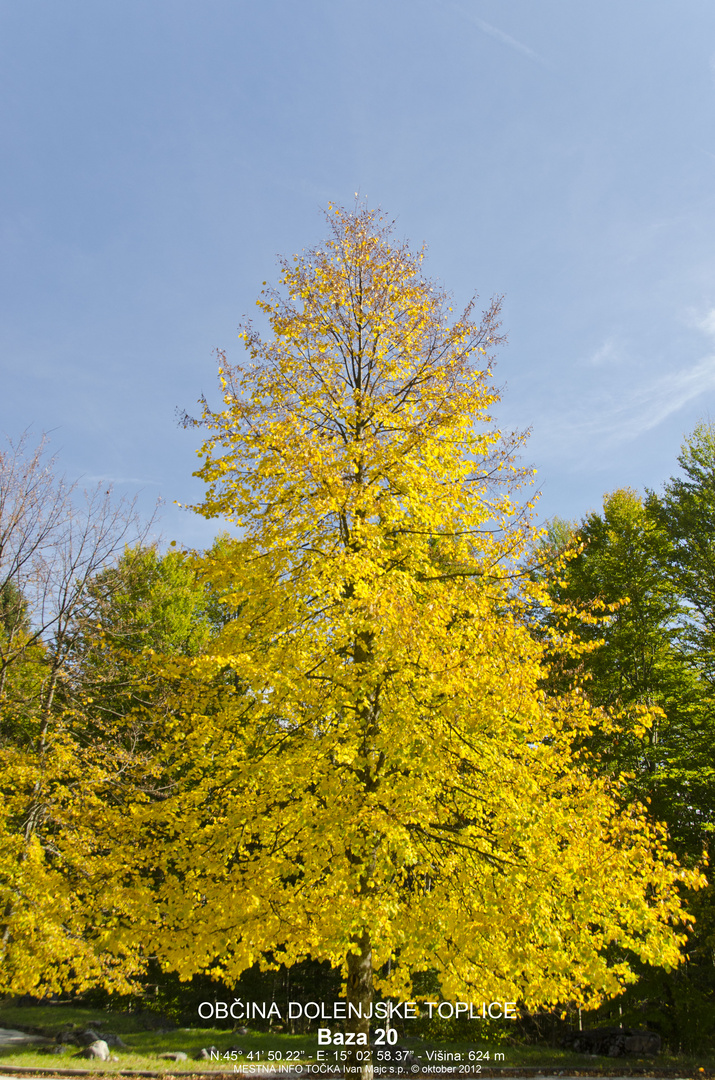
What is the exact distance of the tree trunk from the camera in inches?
237

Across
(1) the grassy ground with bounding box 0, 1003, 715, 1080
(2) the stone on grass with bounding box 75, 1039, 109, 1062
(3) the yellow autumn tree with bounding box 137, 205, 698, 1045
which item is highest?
(3) the yellow autumn tree with bounding box 137, 205, 698, 1045

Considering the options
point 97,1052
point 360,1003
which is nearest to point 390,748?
point 360,1003

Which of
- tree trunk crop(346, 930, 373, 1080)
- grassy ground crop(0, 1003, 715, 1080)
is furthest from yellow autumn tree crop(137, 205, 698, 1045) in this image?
grassy ground crop(0, 1003, 715, 1080)

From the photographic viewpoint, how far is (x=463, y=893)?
5.38 meters

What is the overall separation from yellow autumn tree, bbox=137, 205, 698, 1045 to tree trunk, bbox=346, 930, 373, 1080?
40 millimetres

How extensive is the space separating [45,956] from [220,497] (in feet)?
22.8

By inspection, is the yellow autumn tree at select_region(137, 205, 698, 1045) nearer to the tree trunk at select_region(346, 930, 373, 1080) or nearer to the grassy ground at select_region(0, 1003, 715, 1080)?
the tree trunk at select_region(346, 930, 373, 1080)

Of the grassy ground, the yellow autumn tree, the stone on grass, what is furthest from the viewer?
the stone on grass

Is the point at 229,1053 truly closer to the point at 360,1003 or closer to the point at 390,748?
the point at 360,1003

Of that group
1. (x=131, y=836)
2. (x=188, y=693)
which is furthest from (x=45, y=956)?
(x=188, y=693)

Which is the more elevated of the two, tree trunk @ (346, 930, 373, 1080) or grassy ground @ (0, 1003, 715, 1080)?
tree trunk @ (346, 930, 373, 1080)

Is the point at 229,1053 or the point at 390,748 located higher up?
the point at 390,748

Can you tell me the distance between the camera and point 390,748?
547 cm

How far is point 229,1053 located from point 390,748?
485 inches
